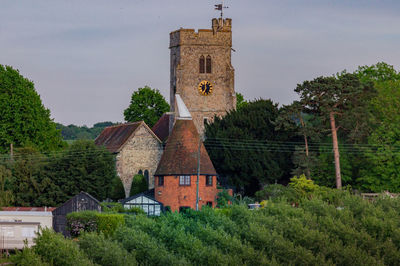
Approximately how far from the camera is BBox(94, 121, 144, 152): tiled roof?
93.7 m

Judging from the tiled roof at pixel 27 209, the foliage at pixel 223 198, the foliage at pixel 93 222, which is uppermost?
the foliage at pixel 223 198

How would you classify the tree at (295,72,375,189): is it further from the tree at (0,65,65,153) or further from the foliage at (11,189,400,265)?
the tree at (0,65,65,153)

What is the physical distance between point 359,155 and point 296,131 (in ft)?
21.4

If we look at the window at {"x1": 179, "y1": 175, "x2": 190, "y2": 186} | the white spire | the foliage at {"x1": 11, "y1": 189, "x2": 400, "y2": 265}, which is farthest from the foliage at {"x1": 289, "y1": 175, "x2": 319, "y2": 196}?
the white spire

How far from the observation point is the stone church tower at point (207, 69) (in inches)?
3829

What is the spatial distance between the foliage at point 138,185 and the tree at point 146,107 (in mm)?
19861

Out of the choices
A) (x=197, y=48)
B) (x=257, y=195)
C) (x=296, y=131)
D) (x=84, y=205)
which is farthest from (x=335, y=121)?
(x=84, y=205)

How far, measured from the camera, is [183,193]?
3329 inches

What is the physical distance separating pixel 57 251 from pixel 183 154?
116ft

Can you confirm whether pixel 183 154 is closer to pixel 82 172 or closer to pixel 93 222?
pixel 82 172

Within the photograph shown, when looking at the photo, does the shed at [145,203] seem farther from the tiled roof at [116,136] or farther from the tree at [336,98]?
the tree at [336,98]

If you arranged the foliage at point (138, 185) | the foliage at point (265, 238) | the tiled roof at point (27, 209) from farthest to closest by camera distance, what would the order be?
the foliage at point (138, 185) → the tiled roof at point (27, 209) → the foliage at point (265, 238)

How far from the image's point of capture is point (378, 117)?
3477 inches

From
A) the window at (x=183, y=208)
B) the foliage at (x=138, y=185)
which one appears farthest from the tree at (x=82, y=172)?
the window at (x=183, y=208)
